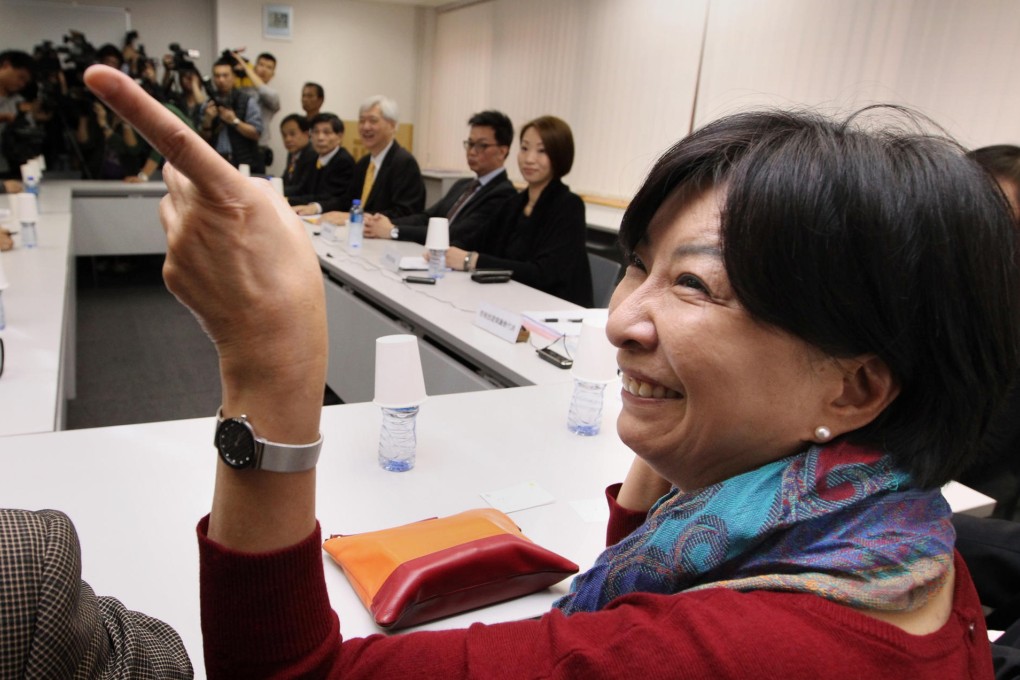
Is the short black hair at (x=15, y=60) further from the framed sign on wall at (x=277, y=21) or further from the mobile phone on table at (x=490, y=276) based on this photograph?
the mobile phone on table at (x=490, y=276)

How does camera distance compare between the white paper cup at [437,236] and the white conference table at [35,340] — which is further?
the white paper cup at [437,236]

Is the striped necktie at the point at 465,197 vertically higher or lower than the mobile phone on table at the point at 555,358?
higher

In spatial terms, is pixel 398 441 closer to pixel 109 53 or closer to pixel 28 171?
pixel 28 171

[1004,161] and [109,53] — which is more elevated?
[109,53]

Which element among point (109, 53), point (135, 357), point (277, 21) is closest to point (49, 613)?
point (135, 357)

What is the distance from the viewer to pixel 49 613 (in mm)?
455

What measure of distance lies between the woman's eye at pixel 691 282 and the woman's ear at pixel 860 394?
5.3 inches

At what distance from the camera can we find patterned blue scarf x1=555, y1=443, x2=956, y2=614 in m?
0.55

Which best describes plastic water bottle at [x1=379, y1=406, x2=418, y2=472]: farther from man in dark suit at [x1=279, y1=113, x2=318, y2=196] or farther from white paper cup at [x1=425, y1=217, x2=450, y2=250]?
man in dark suit at [x1=279, y1=113, x2=318, y2=196]

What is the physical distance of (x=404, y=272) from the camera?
10.7 ft

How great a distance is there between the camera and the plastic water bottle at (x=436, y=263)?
3.20 metres

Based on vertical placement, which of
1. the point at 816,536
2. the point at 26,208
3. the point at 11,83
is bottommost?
the point at 26,208

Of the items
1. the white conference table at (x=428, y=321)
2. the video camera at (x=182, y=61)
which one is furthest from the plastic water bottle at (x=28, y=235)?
the video camera at (x=182, y=61)

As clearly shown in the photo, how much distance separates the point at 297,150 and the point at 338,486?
5474 millimetres
